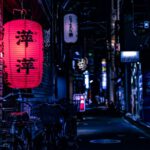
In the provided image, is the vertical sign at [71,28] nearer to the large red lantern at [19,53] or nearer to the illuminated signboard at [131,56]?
the illuminated signboard at [131,56]

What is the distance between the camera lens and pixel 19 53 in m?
11.2

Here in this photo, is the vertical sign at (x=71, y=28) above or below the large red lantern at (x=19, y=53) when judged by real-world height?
above

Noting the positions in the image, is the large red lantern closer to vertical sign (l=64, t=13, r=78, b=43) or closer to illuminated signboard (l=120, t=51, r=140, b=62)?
vertical sign (l=64, t=13, r=78, b=43)

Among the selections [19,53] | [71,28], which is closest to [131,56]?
[71,28]

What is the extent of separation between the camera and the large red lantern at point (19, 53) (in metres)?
11.1

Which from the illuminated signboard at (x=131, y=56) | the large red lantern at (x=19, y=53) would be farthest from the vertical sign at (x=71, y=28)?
the large red lantern at (x=19, y=53)

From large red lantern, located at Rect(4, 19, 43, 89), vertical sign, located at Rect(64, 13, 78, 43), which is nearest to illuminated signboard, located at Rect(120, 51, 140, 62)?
vertical sign, located at Rect(64, 13, 78, 43)

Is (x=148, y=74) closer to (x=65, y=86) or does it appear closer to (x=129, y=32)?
(x=129, y=32)

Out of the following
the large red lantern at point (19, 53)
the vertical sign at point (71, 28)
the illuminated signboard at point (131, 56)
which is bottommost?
the large red lantern at point (19, 53)

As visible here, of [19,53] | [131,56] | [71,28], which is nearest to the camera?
[19,53]

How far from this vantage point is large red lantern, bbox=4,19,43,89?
11.1m

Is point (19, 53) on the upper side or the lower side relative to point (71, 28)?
lower

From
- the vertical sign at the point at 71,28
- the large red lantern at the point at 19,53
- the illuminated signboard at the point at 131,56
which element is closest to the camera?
the large red lantern at the point at 19,53

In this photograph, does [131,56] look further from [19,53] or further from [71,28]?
[19,53]
